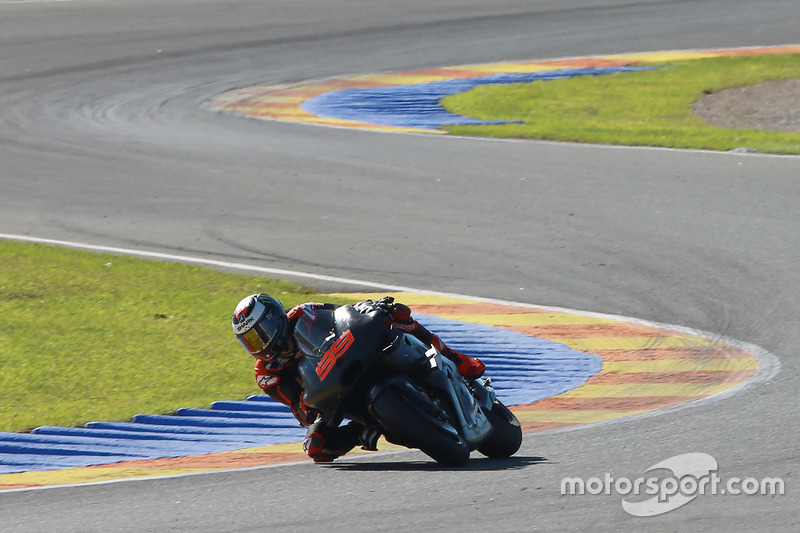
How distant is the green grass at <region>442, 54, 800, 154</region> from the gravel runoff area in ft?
0.90

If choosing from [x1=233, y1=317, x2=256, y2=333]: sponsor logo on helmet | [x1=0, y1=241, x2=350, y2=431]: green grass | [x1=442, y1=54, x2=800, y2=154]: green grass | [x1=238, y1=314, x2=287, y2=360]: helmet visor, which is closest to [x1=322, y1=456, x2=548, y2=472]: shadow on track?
[x1=238, y1=314, x2=287, y2=360]: helmet visor

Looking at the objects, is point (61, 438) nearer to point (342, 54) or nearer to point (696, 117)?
point (696, 117)

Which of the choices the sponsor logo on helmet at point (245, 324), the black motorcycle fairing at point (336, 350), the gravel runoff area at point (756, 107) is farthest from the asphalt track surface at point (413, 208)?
the gravel runoff area at point (756, 107)

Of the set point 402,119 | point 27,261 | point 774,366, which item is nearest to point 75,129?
point 402,119

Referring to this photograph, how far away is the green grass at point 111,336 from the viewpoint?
305 inches

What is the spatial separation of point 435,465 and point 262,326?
115 centimetres

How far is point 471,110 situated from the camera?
17.5 meters

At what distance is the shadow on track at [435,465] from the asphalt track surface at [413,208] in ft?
0.10

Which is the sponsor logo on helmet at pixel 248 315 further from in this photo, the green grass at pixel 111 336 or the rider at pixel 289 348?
the green grass at pixel 111 336

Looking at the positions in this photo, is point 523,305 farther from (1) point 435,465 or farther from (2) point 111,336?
(1) point 435,465

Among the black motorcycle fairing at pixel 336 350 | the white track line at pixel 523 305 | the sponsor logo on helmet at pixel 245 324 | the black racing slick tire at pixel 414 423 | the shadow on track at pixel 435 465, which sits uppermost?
the sponsor logo on helmet at pixel 245 324

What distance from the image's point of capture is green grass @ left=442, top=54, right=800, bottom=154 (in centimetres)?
1484

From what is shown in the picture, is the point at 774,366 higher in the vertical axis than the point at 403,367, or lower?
lower

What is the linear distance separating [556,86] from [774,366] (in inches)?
458
